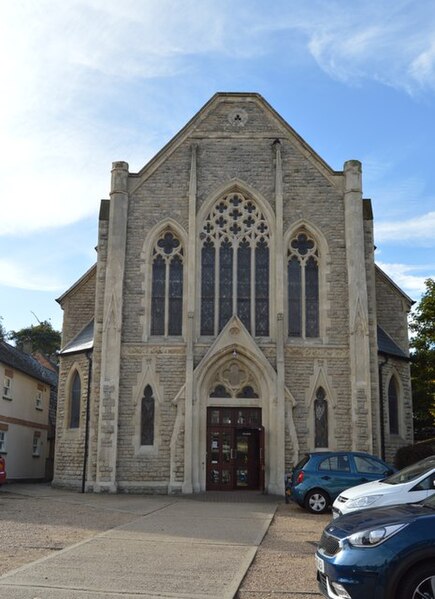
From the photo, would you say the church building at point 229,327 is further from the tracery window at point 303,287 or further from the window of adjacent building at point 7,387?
the window of adjacent building at point 7,387

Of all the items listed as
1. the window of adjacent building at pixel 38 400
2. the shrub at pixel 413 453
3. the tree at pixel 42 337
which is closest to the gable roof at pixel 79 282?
the window of adjacent building at pixel 38 400

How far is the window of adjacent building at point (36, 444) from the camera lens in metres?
31.1

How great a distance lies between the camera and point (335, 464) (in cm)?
1638

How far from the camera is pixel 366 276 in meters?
23.2

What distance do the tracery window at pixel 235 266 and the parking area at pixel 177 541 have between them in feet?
21.6

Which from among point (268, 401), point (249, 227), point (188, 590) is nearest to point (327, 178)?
point (249, 227)

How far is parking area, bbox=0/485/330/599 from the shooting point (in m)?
7.71

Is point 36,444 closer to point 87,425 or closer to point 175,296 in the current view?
point 87,425

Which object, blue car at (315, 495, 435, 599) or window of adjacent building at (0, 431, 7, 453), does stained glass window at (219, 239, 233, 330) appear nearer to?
window of adjacent building at (0, 431, 7, 453)

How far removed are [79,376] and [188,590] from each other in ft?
57.3

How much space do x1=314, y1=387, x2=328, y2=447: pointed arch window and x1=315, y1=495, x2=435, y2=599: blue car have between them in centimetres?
1604

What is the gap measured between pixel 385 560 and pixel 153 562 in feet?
13.0

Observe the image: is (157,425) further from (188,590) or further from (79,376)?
(188,590)

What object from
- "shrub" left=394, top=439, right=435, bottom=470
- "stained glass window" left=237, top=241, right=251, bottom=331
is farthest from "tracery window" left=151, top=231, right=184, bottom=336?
"shrub" left=394, top=439, right=435, bottom=470
